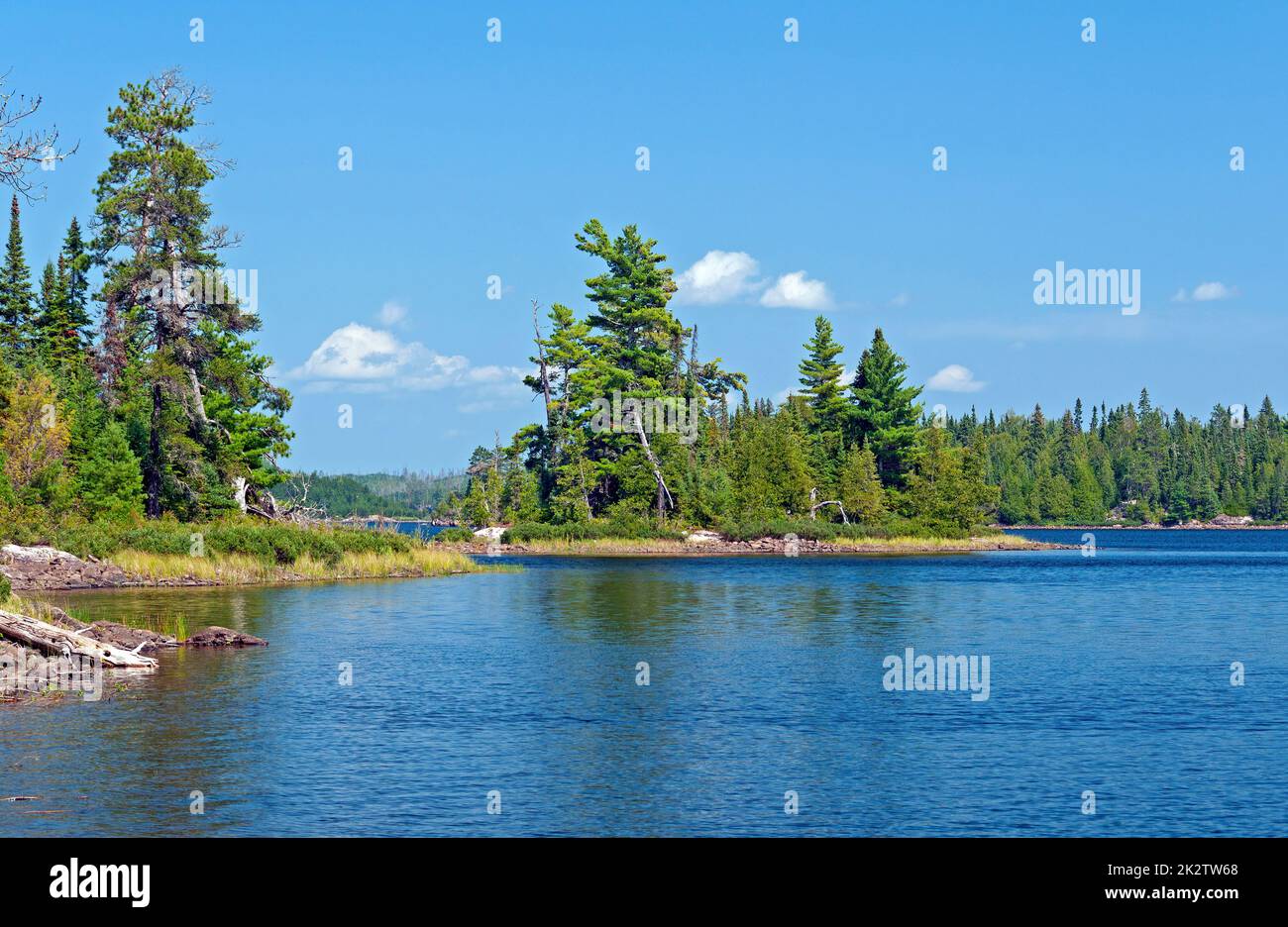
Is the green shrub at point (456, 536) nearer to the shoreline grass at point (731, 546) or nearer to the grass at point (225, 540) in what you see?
the shoreline grass at point (731, 546)

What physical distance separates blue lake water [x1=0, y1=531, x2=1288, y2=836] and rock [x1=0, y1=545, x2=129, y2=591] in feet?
13.1

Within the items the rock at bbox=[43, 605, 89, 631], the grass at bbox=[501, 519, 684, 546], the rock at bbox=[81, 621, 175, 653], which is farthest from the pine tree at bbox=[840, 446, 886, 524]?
the rock at bbox=[43, 605, 89, 631]

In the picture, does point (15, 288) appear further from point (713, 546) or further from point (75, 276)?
point (713, 546)

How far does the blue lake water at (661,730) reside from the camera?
19312mm

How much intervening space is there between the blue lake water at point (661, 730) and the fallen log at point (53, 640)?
70.6 inches

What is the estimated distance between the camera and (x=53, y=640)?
30141 millimetres

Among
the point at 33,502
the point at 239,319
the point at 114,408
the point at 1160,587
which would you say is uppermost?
the point at 239,319

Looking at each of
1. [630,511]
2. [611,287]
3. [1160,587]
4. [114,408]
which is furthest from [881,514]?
[114,408]

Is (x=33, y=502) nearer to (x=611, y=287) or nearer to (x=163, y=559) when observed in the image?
(x=163, y=559)

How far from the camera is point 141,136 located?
6831 cm

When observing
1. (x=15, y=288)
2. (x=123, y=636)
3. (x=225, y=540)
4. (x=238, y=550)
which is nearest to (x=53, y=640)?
(x=123, y=636)

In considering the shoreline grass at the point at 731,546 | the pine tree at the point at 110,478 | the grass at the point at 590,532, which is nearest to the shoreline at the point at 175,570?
the pine tree at the point at 110,478

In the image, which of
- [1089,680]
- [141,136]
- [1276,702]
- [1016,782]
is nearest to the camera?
[1016,782]

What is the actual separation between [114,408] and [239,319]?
25.4 ft
